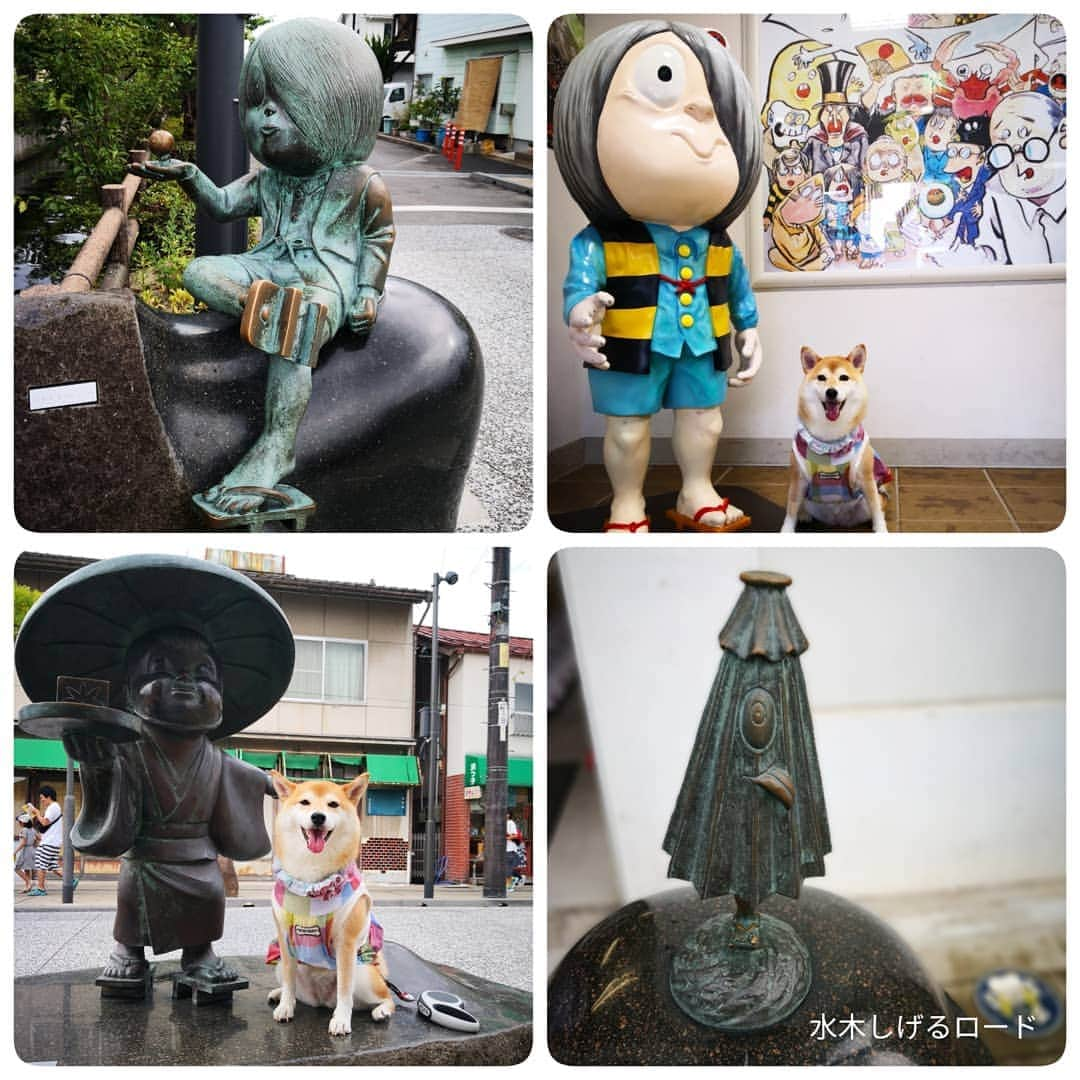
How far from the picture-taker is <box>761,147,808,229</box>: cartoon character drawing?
2.84 metres

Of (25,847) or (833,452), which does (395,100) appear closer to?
(833,452)

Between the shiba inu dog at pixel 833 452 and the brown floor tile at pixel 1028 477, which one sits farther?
the brown floor tile at pixel 1028 477

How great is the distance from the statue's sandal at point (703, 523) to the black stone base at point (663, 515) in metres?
0.01

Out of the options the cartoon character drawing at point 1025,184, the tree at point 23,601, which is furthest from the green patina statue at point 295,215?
the cartoon character drawing at point 1025,184

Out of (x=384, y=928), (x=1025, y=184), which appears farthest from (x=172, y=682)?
(x=1025, y=184)

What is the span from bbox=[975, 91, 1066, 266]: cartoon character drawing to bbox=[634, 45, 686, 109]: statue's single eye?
106cm

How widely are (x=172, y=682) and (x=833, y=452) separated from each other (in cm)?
130

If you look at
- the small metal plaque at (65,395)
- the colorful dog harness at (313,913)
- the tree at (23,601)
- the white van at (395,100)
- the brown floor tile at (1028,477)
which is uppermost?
the white van at (395,100)

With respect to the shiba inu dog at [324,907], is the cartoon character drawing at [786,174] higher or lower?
higher

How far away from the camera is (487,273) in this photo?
8.27ft

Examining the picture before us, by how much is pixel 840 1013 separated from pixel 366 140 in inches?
70.3

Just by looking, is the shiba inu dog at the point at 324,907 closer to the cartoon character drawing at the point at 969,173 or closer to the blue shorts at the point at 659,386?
the blue shorts at the point at 659,386

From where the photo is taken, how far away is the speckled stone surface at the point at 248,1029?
205 cm

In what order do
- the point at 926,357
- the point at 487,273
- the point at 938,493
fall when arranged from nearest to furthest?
the point at 487,273 < the point at 938,493 < the point at 926,357
